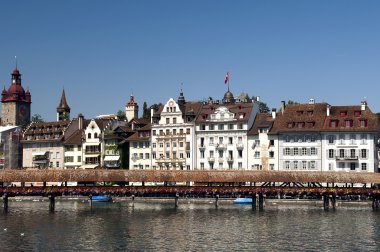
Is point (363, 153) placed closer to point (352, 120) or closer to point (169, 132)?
point (352, 120)

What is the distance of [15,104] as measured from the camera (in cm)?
15150

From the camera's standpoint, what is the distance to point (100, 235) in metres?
56.1

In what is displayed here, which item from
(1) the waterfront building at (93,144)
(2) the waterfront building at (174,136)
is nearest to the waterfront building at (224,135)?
(2) the waterfront building at (174,136)

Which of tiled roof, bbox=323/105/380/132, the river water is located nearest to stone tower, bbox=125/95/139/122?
tiled roof, bbox=323/105/380/132

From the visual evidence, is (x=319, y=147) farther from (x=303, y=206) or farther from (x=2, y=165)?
(x=2, y=165)

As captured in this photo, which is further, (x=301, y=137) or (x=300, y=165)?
(x=301, y=137)

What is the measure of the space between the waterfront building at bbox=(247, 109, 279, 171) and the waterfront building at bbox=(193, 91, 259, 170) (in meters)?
1.05

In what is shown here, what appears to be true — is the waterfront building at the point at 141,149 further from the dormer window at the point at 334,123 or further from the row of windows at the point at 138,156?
the dormer window at the point at 334,123

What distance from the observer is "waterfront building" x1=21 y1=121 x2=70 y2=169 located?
130 meters

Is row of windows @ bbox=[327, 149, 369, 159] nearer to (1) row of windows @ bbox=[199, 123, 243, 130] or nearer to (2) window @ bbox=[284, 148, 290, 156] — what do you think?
(2) window @ bbox=[284, 148, 290, 156]

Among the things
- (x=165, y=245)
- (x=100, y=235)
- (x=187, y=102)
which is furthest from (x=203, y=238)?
(x=187, y=102)

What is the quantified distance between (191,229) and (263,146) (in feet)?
161

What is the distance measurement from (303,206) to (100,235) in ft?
123

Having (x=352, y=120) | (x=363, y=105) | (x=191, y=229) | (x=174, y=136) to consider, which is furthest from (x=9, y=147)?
(x=191, y=229)
